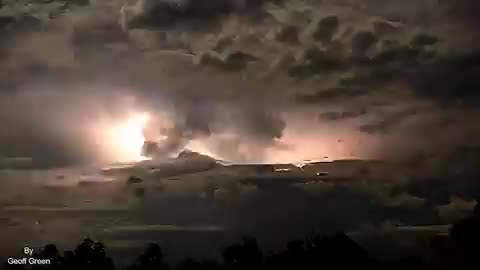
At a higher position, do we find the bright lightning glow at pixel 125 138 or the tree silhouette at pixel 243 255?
the bright lightning glow at pixel 125 138

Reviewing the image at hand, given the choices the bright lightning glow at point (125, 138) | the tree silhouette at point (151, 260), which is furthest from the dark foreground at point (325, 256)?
the bright lightning glow at point (125, 138)

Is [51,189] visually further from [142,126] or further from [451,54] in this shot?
[451,54]

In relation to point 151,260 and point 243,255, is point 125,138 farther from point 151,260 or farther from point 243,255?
point 243,255

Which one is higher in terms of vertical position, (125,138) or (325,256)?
(125,138)

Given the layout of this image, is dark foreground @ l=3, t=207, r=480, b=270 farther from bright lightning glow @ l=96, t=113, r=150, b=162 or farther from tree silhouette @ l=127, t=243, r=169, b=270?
bright lightning glow @ l=96, t=113, r=150, b=162

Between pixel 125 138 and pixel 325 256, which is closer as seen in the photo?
pixel 325 256

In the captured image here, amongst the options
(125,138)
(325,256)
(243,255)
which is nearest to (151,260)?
(243,255)

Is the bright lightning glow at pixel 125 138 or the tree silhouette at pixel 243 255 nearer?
the tree silhouette at pixel 243 255

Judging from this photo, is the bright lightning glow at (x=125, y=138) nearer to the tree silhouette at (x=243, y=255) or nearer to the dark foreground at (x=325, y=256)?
the dark foreground at (x=325, y=256)

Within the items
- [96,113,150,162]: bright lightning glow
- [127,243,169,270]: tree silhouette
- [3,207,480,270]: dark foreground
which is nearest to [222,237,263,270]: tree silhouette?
[3,207,480,270]: dark foreground
